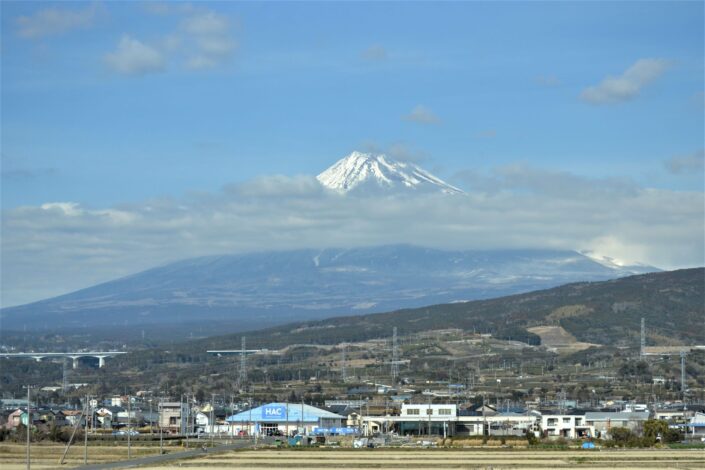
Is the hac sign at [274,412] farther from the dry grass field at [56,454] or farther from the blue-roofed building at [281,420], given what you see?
the dry grass field at [56,454]

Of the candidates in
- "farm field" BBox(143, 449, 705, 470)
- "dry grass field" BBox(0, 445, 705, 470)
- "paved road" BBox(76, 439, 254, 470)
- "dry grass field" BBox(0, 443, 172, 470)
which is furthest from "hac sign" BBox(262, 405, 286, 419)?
"farm field" BBox(143, 449, 705, 470)

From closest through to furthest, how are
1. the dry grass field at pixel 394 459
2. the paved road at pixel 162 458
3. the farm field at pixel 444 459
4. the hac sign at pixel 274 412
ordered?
the farm field at pixel 444 459, the dry grass field at pixel 394 459, the paved road at pixel 162 458, the hac sign at pixel 274 412

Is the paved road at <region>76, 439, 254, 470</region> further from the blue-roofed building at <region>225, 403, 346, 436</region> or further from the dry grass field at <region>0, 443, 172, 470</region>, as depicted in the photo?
the blue-roofed building at <region>225, 403, 346, 436</region>

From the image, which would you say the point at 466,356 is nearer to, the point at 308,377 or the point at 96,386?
the point at 308,377

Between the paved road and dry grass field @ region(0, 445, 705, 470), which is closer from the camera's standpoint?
dry grass field @ region(0, 445, 705, 470)

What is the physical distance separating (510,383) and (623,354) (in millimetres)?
34908

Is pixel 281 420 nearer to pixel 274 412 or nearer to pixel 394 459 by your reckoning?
pixel 274 412

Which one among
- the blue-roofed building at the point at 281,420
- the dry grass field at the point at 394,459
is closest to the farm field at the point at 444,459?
the dry grass field at the point at 394,459

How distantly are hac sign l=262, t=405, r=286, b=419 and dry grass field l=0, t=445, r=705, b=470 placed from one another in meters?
29.4

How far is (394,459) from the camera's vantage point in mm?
74188

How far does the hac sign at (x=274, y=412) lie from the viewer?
11562cm

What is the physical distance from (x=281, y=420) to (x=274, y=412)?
3.73ft

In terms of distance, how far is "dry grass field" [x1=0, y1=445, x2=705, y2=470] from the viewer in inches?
2704

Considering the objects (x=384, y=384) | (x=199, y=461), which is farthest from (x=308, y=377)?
(x=199, y=461)
